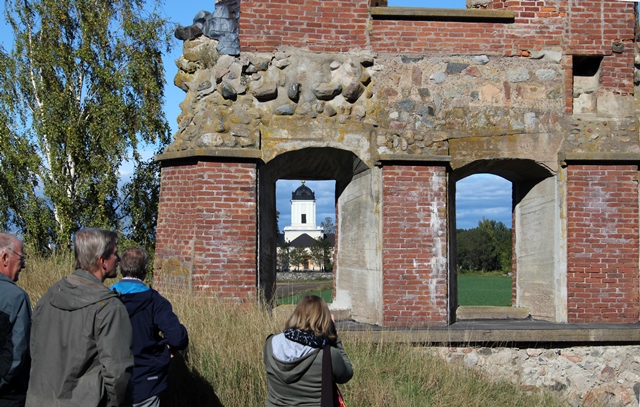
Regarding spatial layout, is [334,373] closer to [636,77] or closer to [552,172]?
[552,172]

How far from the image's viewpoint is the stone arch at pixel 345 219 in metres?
9.88

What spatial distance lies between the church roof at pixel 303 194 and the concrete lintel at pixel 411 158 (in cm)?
8416

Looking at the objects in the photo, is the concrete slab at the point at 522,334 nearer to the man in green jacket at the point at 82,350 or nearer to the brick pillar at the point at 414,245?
the brick pillar at the point at 414,245

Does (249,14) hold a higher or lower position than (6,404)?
higher

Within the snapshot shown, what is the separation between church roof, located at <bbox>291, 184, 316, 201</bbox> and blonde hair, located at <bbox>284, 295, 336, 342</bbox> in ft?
293

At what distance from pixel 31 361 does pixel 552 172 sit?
800 centimetres

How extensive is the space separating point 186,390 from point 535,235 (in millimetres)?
6277

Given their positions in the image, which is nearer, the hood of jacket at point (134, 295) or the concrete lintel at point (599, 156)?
the hood of jacket at point (134, 295)

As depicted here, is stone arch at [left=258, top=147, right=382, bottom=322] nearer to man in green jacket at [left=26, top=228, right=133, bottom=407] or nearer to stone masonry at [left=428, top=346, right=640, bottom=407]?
stone masonry at [left=428, top=346, right=640, bottom=407]

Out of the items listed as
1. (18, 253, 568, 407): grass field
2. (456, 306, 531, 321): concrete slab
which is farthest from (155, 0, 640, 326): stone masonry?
(18, 253, 568, 407): grass field

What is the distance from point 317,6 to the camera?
9.93 metres

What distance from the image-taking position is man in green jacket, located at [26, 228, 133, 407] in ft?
12.1

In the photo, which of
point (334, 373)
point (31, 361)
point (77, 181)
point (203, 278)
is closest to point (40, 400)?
point (31, 361)

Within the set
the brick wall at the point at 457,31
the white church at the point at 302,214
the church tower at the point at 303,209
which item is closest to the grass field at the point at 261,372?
the brick wall at the point at 457,31
